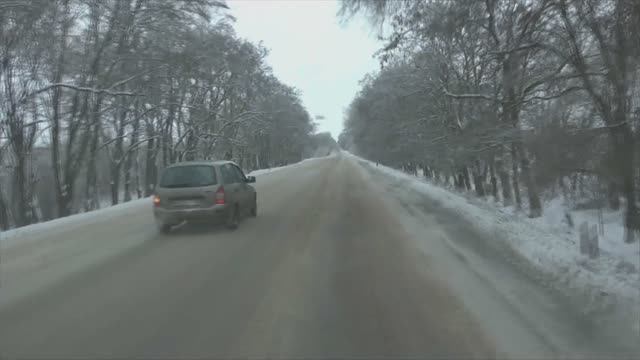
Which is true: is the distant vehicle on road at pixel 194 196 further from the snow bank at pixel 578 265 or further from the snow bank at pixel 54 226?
the snow bank at pixel 578 265

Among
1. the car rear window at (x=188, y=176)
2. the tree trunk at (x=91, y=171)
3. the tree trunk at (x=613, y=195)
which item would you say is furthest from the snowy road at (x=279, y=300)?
the tree trunk at (x=91, y=171)

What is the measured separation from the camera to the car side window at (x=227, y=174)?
12823 millimetres

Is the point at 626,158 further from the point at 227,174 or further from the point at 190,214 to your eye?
the point at 190,214

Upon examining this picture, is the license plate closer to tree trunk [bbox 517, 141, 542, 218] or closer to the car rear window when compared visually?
the car rear window

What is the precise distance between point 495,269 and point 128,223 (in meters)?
10.3

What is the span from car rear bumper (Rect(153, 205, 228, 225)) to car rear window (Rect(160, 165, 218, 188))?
59 centimetres

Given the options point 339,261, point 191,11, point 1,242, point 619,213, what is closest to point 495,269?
point 339,261

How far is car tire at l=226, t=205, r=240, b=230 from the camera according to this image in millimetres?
12500

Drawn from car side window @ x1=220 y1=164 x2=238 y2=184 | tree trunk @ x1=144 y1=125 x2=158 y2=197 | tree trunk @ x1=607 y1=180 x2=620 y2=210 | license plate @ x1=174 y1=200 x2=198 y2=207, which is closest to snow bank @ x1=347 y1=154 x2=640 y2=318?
tree trunk @ x1=607 y1=180 x2=620 y2=210

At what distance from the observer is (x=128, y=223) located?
48.3 feet

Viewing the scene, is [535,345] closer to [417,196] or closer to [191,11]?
[417,196]

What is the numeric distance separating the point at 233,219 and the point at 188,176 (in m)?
1.42

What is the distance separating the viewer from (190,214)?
12.0m

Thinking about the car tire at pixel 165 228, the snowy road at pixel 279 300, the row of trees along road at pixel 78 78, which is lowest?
the snowy road at pixel 279 300
